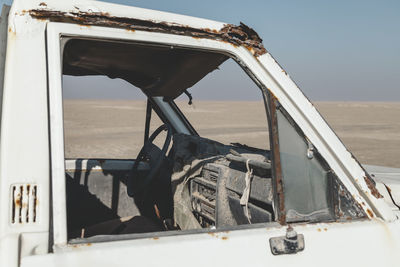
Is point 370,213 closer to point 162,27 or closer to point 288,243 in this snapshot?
point 288,243

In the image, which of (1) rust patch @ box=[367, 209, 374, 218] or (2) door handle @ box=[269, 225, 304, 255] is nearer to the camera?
(2) door handle @ box=[269, 225, 304, 255]

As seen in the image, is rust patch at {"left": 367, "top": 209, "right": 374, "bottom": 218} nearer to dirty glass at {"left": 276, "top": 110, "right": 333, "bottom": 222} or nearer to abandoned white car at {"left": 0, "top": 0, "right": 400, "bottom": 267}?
abandoned white car at {"left": 0, "top": 0, "right": 400, "bottom": 267}

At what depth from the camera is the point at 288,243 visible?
4.75 ft

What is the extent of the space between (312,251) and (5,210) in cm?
104

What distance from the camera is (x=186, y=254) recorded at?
4.31ft

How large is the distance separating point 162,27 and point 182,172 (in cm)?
142

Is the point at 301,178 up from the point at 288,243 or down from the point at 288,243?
up

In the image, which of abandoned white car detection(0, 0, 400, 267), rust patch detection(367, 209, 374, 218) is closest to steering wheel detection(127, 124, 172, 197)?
abandoned white car detection(0, 0, 400, 267)

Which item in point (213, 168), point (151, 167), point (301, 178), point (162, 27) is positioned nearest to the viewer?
point (162, 27)

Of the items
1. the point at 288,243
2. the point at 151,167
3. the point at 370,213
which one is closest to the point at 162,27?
the point at 288,243

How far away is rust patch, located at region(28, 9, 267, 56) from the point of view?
1.27 metres

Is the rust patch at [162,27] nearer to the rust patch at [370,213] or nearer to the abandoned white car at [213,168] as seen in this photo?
the abandoned white car at [213,168]

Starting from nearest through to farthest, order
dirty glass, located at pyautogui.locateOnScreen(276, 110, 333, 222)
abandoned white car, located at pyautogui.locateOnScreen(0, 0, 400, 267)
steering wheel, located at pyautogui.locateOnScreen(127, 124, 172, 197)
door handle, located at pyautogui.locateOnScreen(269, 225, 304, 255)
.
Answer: abandoned white car, located at pyautogui.locateOnScreen(0, 0, 400, 267) < door handle, located at pyautogui.locateOnScreen(269, 225, 304, 255) < dirty glass, located at pyautogui.locateOnScreen(276, 110, 333, 222) < steering wheel, located at pyautogui.locateOnScreen(127, 124, 172, 197)

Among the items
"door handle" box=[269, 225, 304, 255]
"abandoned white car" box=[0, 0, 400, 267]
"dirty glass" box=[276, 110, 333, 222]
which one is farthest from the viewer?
"dirty glass" box=[276, 110, 333, 222]
